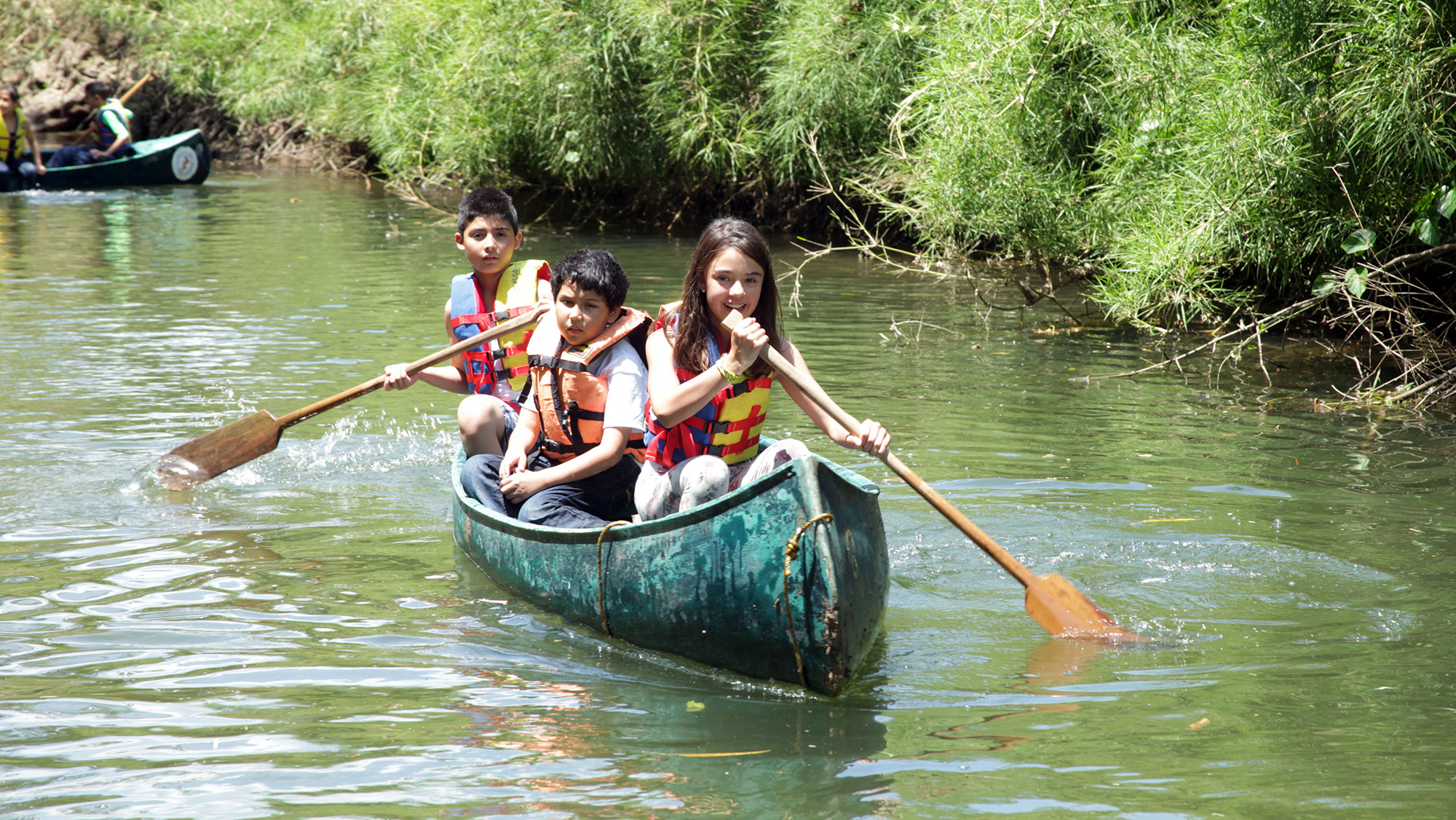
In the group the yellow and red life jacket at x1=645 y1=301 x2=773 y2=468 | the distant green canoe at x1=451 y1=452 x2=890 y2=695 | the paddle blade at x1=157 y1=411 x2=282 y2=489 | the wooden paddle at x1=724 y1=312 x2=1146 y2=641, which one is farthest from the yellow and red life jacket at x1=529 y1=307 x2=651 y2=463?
the paddle blade at x1=157 y1=411 x2=282 y2=489

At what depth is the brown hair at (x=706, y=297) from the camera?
12.3 ft

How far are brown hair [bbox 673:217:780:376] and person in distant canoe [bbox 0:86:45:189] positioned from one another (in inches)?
577

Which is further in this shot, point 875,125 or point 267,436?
point 875,125

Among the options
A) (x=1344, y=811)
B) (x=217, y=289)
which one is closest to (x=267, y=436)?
(x=1344, y=811)

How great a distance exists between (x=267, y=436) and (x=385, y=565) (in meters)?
1.27

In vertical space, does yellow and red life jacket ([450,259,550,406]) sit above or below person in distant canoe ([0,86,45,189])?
below

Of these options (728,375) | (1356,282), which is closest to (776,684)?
(728,375)

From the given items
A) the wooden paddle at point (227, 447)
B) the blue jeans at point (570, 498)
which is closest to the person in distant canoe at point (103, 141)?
the wooden paddle at point (227, 447)

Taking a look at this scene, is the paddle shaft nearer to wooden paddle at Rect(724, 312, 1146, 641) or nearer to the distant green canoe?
wooden paddle at Rect(724, 312, 1146, 641)

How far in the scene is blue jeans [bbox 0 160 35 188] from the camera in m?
16.4

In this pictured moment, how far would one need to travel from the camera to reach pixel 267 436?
549cm

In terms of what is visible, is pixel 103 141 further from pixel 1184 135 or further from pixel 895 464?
pixel 895 464

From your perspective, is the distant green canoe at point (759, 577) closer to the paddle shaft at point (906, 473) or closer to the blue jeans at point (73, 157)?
the paddle shaft at point (906, 473)

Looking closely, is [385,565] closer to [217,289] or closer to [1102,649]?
[1102,649]
